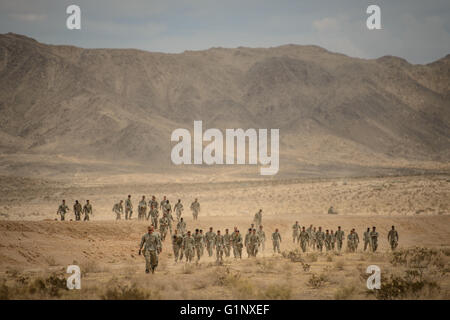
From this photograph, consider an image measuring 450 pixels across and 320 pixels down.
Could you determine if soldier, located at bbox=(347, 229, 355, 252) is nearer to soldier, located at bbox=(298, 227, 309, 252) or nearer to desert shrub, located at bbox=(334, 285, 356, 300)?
soldier, located at bbox=(298, 227, 309, 252)

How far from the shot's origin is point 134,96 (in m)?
124

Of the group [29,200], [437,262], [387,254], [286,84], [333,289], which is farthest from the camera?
[286,84]

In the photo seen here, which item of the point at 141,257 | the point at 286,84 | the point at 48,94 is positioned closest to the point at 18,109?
the point at 48,94

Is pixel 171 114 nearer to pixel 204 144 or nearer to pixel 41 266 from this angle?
pixel 204 144

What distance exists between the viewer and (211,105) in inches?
4980

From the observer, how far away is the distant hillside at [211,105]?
100250 mm

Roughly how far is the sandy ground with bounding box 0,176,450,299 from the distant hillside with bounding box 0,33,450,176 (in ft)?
102

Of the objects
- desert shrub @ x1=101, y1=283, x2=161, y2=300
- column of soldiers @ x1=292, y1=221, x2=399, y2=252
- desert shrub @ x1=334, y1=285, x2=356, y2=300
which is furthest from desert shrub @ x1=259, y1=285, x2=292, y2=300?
column of soldiers @ x1=292, y1=221, x2=399, y2=252

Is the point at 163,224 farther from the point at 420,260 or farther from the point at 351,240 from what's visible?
the point at 420,260

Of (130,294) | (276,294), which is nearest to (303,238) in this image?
(276,294)

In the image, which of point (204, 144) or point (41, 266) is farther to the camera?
point (204, 144)

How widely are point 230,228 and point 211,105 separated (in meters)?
96.6
